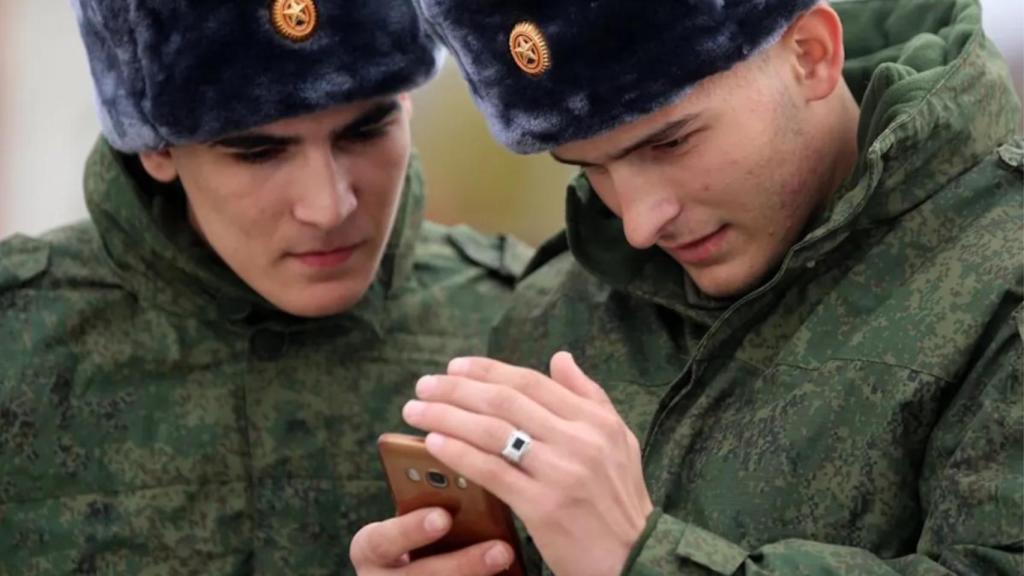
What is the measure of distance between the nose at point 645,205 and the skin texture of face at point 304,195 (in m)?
0.46

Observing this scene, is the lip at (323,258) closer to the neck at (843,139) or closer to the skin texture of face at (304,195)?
the skin texture of face at (304,195)

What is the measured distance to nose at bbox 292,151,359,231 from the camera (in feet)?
6.59

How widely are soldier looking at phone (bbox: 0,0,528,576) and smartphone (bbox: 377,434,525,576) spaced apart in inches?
20.2

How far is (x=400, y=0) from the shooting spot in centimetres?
200

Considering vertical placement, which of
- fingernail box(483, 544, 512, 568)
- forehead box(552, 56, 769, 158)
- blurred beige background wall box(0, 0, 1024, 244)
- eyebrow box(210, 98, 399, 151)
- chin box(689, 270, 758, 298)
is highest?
forehead box(552, 56, 769, 158)

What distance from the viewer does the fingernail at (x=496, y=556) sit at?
1627mm

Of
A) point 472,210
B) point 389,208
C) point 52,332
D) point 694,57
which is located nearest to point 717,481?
point 694,57

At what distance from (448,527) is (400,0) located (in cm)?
74

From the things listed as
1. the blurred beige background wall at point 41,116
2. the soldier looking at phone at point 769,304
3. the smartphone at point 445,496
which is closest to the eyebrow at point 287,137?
the soldier looking at phone at point 769,304

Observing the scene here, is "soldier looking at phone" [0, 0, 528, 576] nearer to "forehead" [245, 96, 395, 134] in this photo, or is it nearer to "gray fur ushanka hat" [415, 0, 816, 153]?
"forehead" [245, 96, 395, 134]

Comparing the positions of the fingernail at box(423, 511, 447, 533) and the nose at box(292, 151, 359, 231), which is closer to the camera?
the fingernail at box(423, 511, 447, 533)

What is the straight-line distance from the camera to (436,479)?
1.58 m

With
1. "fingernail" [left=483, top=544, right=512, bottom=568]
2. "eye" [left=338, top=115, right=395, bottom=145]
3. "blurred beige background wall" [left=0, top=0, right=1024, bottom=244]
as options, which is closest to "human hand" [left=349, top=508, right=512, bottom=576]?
"fingernail" [left=483, top=544, right=512, bottom=568]

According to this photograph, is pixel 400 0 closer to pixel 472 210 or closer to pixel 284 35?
pixel 284 35
